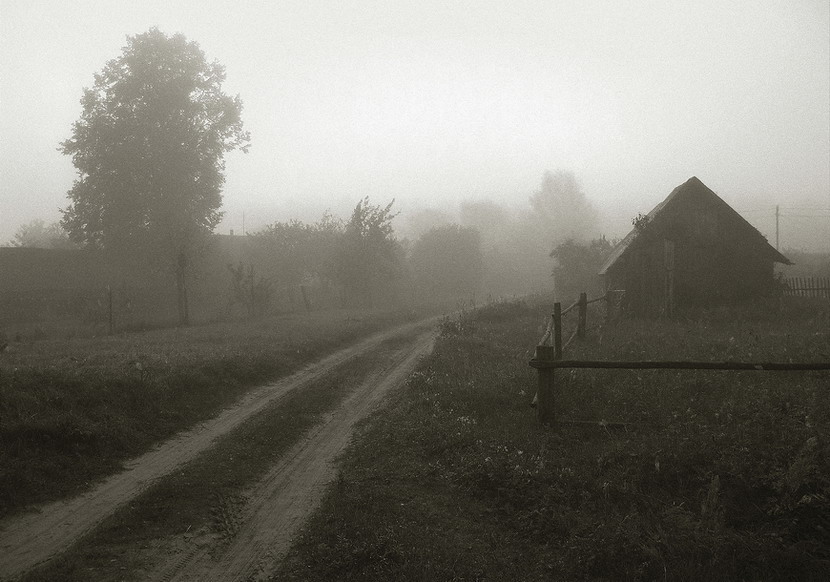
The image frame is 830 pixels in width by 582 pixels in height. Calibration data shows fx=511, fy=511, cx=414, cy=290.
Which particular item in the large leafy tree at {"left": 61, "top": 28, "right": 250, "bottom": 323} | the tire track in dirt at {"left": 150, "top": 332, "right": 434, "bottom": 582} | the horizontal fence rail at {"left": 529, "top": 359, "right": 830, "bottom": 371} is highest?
the large leafy tree at {"left": 61, "top": 28, "right": 250, "bottom": 323}

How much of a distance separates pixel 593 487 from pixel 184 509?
5.03m

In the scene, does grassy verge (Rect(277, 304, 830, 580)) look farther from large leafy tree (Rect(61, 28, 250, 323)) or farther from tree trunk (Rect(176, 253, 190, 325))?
large leafy tree (Rect(61, 28, 250, 323))

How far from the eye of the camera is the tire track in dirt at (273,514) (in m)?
5.04

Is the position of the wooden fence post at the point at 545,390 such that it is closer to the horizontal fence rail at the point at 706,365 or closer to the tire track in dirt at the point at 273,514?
the horizontal fence rail at the point at 706,365

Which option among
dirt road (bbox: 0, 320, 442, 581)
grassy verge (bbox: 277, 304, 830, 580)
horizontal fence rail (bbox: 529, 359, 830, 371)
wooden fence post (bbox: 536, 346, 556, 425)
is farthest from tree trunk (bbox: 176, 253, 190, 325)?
horizontal fence rail (bbox: 529, 359, 830, 371)

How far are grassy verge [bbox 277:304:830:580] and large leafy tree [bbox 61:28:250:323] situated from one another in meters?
23.7

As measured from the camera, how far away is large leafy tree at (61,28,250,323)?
28359 millimetres

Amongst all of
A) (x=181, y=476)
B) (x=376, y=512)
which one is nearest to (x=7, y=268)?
(x=181, y=476)

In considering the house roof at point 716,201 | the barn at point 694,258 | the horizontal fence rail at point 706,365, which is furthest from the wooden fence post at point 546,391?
the house roof at point 716,201

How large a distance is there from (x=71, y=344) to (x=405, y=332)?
1224 cm

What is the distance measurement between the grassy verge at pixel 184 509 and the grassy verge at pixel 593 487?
127cm

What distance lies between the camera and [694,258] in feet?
75.3

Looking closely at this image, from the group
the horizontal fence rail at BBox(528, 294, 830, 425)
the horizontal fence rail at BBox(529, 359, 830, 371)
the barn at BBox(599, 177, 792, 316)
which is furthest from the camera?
the barn at BBox(599, 177, 792, 316)

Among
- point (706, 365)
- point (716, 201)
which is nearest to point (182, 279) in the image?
point (706, 365)
